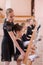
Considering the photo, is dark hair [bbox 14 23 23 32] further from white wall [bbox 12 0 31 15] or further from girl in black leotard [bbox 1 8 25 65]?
white wall [bbox 12 0 31 15]

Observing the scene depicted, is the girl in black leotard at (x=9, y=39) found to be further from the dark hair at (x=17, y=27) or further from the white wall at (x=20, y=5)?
the white wall at (x=20, y=5)

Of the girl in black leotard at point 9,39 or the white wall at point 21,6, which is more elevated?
the white wall at point 21,6

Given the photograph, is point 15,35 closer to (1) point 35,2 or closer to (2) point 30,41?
(2) point 30,41

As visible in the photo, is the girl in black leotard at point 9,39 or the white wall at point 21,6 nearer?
the girl in black leotard at point 9,39

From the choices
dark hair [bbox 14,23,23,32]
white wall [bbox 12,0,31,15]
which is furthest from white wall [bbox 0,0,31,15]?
dark hair [bbox 14,23,23,32]

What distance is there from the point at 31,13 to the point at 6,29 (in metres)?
0.55

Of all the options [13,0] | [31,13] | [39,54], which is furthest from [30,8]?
[39,54]

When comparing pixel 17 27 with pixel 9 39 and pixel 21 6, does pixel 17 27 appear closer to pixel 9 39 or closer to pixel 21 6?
pixel 9 39

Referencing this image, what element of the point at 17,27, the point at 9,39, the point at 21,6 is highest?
the point at 21,6

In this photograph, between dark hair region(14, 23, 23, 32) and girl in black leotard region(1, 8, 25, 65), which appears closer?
girl in black leotard region(1, 8, 25, 65)

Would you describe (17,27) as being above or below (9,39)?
above

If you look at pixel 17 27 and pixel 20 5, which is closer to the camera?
pixel 17 27

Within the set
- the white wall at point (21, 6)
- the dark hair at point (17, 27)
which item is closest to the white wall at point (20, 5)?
the white wall at point (21, 6)

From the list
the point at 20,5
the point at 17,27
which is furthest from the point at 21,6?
the point at 17,27
